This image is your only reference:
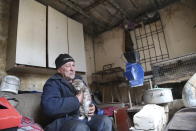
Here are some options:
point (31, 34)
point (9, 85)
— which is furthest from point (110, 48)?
point (9, 85)

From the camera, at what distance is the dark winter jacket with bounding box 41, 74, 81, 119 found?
43.9 inches

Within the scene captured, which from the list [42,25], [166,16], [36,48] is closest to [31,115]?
[36,48]

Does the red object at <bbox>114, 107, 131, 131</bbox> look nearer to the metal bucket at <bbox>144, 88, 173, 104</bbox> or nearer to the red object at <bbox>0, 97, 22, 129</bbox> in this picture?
the metal bucket at <bbox>144, 88, 173, 104</bbox>

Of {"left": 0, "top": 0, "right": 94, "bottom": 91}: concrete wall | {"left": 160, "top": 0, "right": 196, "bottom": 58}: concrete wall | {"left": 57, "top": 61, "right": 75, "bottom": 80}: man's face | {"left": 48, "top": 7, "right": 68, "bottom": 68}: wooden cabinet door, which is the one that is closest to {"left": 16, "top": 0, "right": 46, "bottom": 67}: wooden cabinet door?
{"left": 48, "top": 7, "right": 68, "bottom": 68}: wooden cabinet door

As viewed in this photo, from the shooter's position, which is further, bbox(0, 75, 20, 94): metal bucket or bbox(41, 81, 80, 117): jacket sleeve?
bbox(0, 75, 20, 94): metal bucket

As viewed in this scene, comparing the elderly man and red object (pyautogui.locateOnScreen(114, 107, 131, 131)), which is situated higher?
the elderly man

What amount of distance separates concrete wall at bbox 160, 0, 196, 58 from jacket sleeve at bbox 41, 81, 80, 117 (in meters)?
2.22

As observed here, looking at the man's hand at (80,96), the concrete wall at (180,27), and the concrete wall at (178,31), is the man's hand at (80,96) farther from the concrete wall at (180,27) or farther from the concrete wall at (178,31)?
the concrete wall at (180,27)

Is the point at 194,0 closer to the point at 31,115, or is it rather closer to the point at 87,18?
the point at 87,18

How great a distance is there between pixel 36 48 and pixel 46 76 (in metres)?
0.56

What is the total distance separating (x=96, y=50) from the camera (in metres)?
3.61

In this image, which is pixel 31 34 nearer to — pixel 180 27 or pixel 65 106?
pixel 65 106

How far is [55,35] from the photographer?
229cm

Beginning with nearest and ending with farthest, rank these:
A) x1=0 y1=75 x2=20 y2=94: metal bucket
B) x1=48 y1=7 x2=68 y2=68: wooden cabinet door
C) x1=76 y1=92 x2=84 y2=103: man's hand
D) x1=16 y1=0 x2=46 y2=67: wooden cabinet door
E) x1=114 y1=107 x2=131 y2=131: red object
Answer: x1=76 y1=92 x2=84 y2=103: man's hand < x1=0 y1=75 x2=20 y2=94: metal bucket < x1=16 y1=0 x2=46 y2=67: wooden cabinet door < x1=114 y1=107 x2=131 y2=131: red object < x1=48 y1=7 x2=68 y2=68: wooden cabinet door
